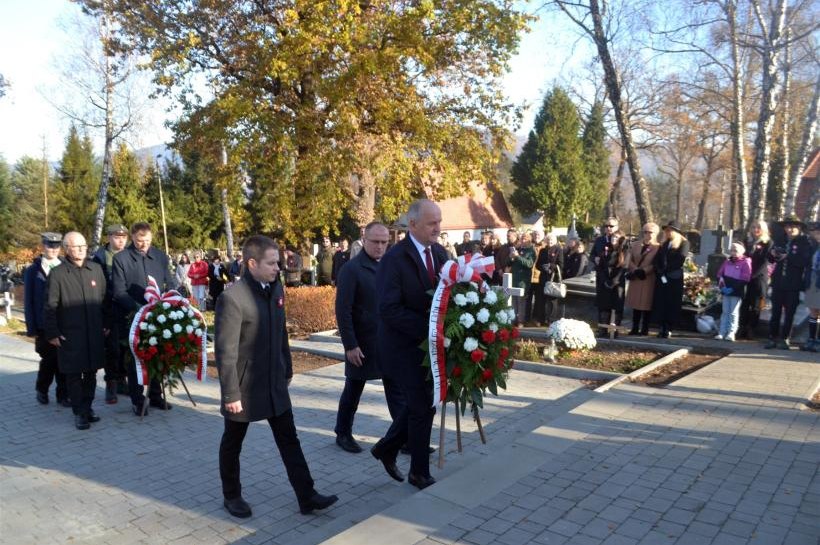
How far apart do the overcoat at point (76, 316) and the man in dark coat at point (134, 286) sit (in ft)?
0.98

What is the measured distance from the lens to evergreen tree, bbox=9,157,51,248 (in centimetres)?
3394

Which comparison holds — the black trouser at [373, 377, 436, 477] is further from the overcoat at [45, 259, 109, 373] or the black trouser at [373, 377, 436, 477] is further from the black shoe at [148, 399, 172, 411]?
the overcoat at [45, 259, 109, 373]

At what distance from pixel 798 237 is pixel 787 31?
9.42m

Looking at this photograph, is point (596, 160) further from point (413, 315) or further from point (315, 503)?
point (315, 503)

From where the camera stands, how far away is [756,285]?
10734 mm

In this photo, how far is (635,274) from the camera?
10.8 meters

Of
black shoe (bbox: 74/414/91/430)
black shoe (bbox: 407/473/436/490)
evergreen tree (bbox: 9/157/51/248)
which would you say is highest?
evergreen tree (bbox: 9/157/51/248)

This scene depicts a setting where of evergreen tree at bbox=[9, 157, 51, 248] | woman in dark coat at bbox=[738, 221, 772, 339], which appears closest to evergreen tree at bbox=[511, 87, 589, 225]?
evergreen tree at bbox=[9, 157, 51, 248]

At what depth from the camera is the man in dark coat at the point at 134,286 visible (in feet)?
22.3

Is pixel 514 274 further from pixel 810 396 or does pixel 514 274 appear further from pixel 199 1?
pixel 199 1

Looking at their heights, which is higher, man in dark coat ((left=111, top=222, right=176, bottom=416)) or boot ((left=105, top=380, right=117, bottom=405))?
man in dark coat ((left=111, top=222, right=176, bottom=416))

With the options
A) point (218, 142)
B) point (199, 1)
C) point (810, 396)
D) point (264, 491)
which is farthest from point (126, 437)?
point (199, 1)

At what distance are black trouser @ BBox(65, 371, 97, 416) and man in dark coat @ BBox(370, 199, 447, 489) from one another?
366 cm

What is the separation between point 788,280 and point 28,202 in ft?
126
